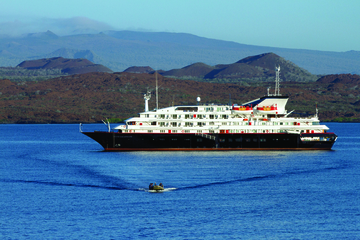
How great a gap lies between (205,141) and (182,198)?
134ft

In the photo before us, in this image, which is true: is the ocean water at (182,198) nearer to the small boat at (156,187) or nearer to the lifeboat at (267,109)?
the small boat at (156,187)

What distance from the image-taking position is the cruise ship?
92188mm

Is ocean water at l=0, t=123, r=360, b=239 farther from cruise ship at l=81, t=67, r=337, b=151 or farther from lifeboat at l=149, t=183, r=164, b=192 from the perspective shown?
cruise ship at l=81, t=67, r=337, b=151

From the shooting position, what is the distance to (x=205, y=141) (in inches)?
3674

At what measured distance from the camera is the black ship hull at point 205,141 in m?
92.1

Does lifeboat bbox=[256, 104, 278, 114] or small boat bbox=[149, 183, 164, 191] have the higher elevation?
lifeboat bbox=[256, 104, 278, 114]

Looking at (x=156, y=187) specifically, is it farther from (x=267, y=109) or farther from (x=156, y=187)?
(x=267, y=109)

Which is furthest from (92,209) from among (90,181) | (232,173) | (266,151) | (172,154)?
(266,151)

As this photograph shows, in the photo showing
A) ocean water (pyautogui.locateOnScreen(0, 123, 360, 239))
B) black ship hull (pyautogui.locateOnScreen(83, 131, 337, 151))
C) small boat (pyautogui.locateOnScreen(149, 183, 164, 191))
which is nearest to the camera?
ocean water (pyautogui.locateOnScreen(0, 123, 360, 239))

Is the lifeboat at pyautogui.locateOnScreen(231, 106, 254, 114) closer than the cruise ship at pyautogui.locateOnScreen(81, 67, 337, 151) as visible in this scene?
No

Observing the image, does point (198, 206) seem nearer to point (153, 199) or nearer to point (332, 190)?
point (153, 199)

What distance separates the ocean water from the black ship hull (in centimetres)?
791

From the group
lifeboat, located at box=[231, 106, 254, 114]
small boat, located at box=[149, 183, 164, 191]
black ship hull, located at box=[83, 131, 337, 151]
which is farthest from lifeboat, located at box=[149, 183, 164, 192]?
lifeboat, located at box=[231, 106, 254, 114]

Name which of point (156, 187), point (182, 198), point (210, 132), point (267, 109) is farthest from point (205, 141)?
point (182, 198)
